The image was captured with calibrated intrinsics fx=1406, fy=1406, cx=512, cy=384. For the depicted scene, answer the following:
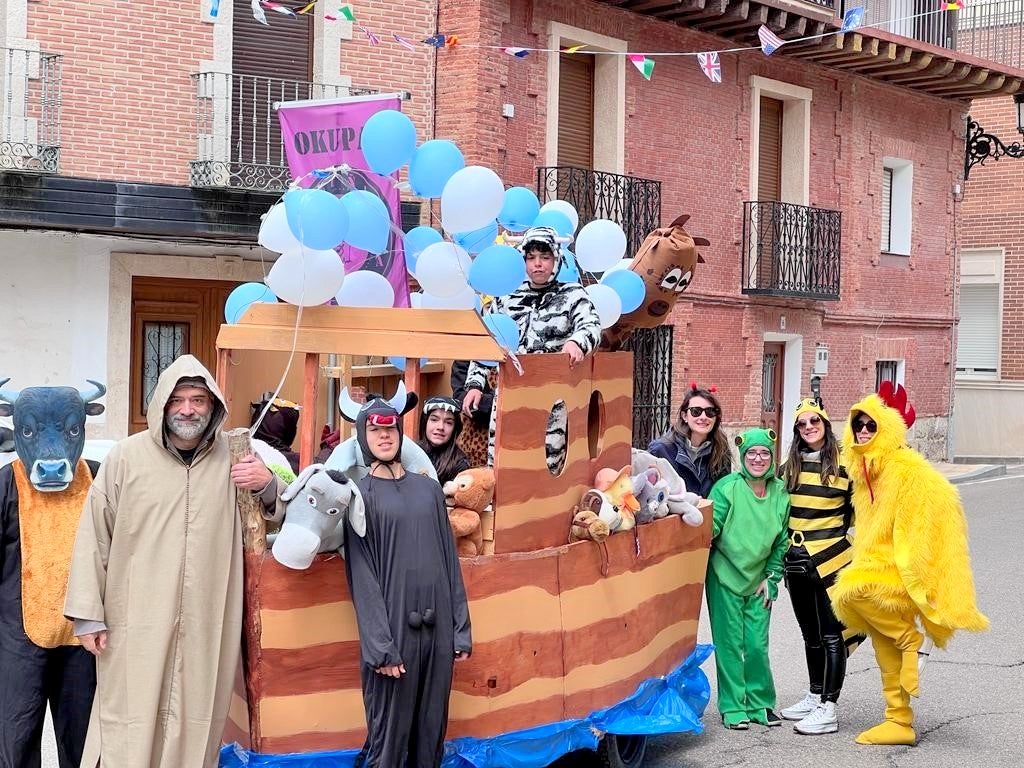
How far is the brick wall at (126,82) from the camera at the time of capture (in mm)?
14078

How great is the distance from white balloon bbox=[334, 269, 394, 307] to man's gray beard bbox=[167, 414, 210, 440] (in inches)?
66.5

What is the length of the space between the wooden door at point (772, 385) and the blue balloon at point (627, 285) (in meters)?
14.1

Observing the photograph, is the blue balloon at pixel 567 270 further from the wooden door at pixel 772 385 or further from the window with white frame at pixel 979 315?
the window with white frame at pixel 979 315

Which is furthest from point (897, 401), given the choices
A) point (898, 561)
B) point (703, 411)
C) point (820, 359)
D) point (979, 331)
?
point (979, 331)

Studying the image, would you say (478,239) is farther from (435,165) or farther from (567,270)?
(435,165)

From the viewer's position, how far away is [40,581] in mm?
5121

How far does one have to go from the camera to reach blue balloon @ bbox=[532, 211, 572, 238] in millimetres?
7434

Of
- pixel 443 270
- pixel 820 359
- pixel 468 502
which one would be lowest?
pixel 468 502

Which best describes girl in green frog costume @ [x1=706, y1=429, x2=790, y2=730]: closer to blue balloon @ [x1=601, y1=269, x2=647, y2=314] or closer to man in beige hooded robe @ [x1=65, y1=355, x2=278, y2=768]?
blue balloon @ [x1=601, y1=269, x2=647, y2=314]

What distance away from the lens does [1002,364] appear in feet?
88.4

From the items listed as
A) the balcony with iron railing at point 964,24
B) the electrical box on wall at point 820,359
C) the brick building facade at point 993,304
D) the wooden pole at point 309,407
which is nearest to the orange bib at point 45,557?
the wooden pole at point 309,407

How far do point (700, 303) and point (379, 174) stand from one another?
1360cm

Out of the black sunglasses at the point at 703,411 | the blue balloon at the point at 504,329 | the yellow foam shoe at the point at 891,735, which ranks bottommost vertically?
the yellow foam shoe at the point at 891,735

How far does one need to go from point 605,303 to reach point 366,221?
1.57 metres
